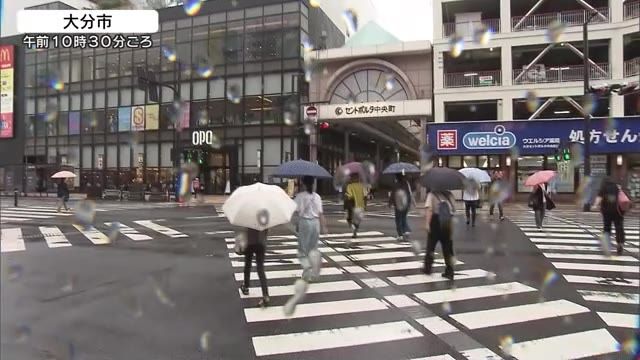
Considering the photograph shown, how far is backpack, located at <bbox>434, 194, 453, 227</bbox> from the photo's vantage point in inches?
313

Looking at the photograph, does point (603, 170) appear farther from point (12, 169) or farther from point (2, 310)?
point (12, 169)

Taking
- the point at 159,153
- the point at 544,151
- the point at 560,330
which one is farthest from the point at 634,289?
the point at 159,153

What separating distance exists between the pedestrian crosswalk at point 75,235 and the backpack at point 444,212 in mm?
8164

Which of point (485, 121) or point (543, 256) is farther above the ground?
point (485, 121)

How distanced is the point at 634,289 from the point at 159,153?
122ft

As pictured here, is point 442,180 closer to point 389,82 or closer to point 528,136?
point 528,136

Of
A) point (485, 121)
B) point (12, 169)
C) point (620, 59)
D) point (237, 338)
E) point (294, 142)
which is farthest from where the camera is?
point (12, 169)

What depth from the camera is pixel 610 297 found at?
7.04 meters

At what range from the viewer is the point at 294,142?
3584 centimetres

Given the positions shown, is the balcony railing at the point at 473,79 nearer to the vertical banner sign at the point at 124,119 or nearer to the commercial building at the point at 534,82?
the commercial building at the point at 534,82

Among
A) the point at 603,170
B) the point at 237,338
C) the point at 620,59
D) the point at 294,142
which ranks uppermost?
the point at 620,59

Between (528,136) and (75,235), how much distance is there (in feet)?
81.0

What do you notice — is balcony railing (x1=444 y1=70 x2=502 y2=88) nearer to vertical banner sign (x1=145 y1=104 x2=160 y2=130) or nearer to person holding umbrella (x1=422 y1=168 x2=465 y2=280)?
vertical banner sign (x1=145 y1=104 x2=160 y2=130)

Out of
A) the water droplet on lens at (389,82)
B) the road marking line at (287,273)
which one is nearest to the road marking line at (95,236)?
the road marking line at (287,273)
